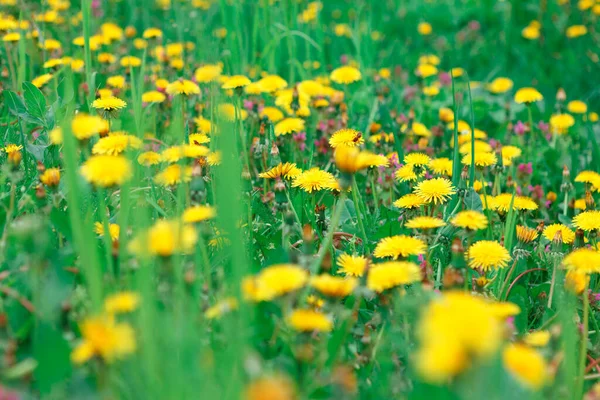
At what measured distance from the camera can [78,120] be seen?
52.7 inches

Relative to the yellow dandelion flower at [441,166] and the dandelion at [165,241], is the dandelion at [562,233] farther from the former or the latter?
the dandelion at [165,241]

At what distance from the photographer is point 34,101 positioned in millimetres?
1917

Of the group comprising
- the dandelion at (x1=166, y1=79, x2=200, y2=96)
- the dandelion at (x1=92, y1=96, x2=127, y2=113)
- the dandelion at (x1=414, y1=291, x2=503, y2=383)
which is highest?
the dandelion at (x1=414, y1=291, x2=503, y2=383)

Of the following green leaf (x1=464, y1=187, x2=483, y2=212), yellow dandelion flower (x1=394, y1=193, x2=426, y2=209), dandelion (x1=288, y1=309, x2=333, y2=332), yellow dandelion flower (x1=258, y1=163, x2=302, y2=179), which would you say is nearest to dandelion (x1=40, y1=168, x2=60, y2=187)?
yellow dandelion flower (x1=258, y1=163, x2=302, y2=179)

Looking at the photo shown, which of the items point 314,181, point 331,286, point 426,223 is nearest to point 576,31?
point 314,181

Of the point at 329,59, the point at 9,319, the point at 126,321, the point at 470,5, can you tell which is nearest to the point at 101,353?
the point at 126,321

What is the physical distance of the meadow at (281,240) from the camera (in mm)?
939

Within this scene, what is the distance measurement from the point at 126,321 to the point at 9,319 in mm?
283

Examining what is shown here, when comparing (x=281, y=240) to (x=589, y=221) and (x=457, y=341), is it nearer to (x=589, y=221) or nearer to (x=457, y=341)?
(x=589, y=221)

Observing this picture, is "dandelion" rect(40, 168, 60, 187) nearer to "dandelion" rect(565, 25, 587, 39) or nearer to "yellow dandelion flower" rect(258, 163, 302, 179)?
"yellow dandelion flower" rect(258, 163, 302, 179)

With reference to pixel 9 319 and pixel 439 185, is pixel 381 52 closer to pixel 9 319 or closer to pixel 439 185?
pixel 439 185

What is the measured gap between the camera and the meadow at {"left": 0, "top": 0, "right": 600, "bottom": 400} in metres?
0.94

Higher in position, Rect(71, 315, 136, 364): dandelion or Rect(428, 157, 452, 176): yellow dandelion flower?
Rect(71, 315, 136, 364): dandelion

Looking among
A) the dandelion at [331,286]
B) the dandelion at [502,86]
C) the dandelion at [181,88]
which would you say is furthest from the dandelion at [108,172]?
the dandelion at [502,86]
